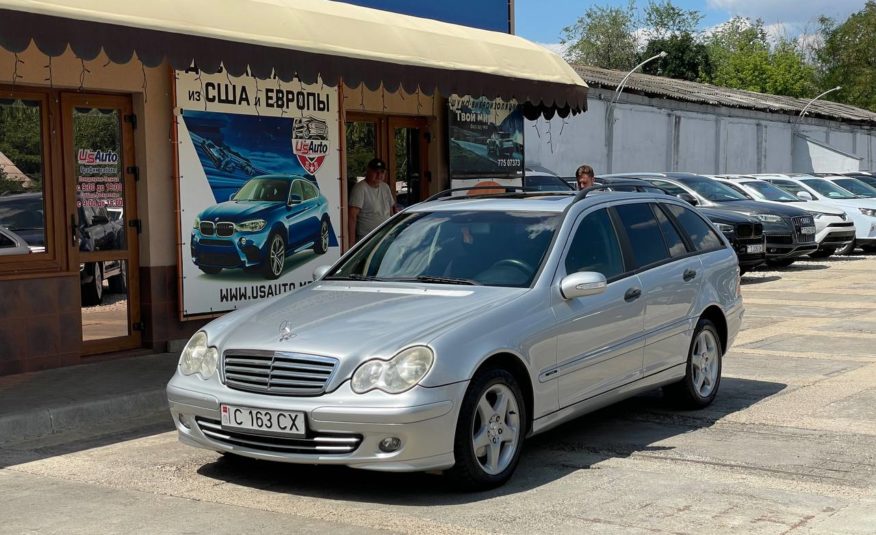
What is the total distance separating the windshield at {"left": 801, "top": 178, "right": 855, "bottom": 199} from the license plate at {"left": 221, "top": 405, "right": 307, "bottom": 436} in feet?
68.1

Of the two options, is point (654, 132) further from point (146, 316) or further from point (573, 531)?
point (573, 531)

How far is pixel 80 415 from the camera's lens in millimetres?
7922

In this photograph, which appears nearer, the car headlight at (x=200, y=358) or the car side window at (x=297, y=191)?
the car headlight at (x=200, y=358)

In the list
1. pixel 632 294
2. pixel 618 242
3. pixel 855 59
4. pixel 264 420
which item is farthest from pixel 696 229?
pixel 855 59

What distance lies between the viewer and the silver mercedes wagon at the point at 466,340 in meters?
5.59

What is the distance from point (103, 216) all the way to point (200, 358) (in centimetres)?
451

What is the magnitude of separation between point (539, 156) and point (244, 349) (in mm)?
24458

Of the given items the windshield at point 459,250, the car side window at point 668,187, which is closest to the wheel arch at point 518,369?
the windshield at point 459,250

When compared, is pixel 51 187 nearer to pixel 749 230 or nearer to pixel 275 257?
pixel 275 257

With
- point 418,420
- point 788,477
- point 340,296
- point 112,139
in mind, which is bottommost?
point 788,477

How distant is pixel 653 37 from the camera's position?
89.2m

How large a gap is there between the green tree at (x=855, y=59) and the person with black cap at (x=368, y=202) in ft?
231

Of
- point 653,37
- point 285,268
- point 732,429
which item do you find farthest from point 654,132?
point 653,37

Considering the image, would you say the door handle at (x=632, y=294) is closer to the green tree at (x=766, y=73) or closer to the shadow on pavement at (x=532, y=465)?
the shadow on pavement at (x=532, y=465)
